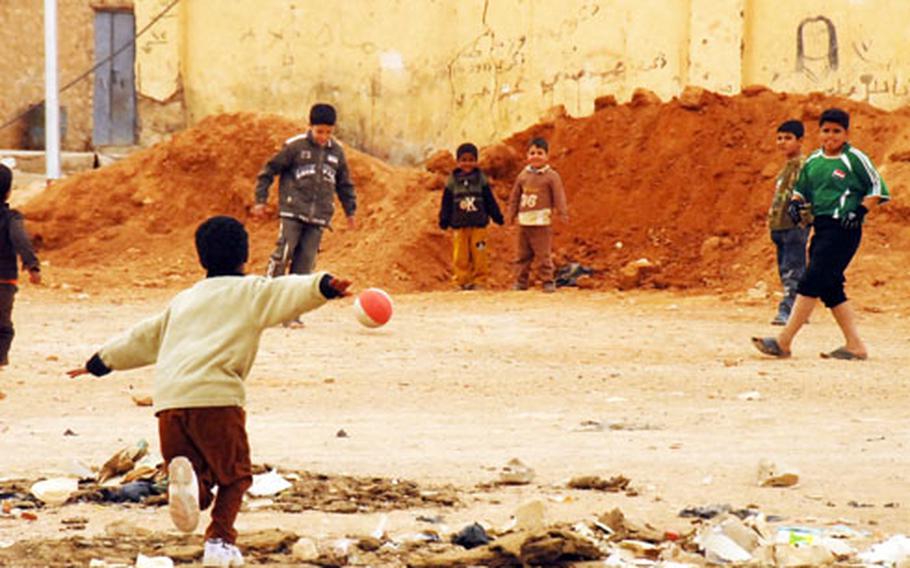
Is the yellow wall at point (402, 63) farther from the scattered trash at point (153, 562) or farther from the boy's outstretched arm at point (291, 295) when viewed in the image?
the scattered trash at point (153, 562)

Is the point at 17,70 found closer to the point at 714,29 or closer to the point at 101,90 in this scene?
the point at 101,90

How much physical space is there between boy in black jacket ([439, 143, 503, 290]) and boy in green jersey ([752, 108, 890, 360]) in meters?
7.31

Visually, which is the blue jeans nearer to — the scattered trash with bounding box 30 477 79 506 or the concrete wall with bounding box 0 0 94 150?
the scattered trash with bounding box 30 477 79 506

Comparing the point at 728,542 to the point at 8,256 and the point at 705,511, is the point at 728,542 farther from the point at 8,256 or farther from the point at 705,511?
the point at 8,256

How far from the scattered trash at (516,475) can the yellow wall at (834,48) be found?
14409 mm

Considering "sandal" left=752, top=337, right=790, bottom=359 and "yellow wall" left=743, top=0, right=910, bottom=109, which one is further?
"yellow wall" left=743, top=0, right=910, bottom=109

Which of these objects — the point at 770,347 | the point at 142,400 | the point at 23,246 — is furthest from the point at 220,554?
the point at 770,347

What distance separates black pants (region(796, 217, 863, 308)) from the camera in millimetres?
11859

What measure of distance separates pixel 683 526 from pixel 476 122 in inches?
681

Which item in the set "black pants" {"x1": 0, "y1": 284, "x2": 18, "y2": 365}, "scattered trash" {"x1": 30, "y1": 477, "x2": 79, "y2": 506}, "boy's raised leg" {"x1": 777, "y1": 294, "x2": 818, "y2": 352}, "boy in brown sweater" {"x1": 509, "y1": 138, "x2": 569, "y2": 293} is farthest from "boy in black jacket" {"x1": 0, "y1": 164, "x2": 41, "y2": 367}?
"boy in brown sweater" {"x1": 509, "y1": 138, "x2": 569, "y2": 293}

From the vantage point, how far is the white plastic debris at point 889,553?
5590 mm

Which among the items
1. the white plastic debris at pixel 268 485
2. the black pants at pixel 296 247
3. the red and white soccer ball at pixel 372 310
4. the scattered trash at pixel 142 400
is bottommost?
the scattered trash at pixel 142 400

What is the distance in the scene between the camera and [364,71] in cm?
2375

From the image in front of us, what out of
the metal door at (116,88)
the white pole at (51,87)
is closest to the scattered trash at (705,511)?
the white pole at (51,87)
